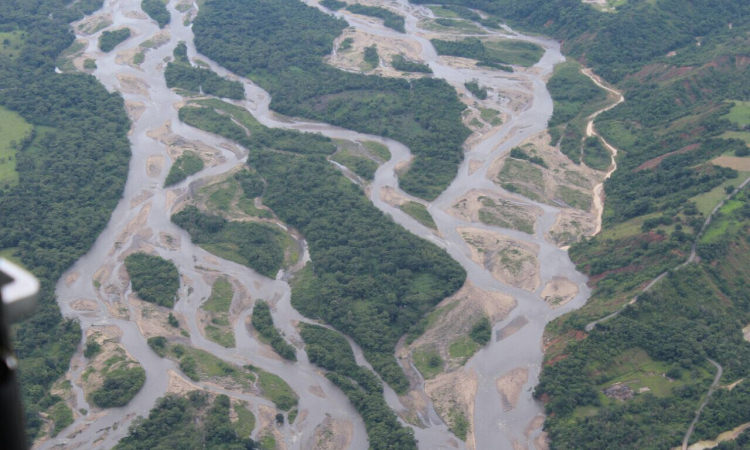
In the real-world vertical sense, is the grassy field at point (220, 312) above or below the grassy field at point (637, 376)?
below

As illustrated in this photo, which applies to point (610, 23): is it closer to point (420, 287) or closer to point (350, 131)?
point (350, 131)

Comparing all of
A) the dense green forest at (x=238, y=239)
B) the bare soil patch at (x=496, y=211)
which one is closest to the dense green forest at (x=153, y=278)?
the dense green forest at (x=238, y=239)

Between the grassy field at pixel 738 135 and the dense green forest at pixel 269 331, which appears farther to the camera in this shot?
the grassy field at pixel 738 135

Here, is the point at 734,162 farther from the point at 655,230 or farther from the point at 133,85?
the point at 133,85

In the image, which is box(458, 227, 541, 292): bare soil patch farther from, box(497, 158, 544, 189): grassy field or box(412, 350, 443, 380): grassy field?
box(412, 350, 443, 380): grassy field

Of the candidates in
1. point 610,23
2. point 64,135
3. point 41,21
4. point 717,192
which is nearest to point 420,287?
A: point 717,192

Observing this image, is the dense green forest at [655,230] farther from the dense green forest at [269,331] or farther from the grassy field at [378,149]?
the grassy field at [378,149]

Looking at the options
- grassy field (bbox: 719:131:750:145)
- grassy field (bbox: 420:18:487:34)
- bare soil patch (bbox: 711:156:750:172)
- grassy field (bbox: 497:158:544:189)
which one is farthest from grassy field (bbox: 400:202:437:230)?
grassy field (bbox: 420:18:487:34)
